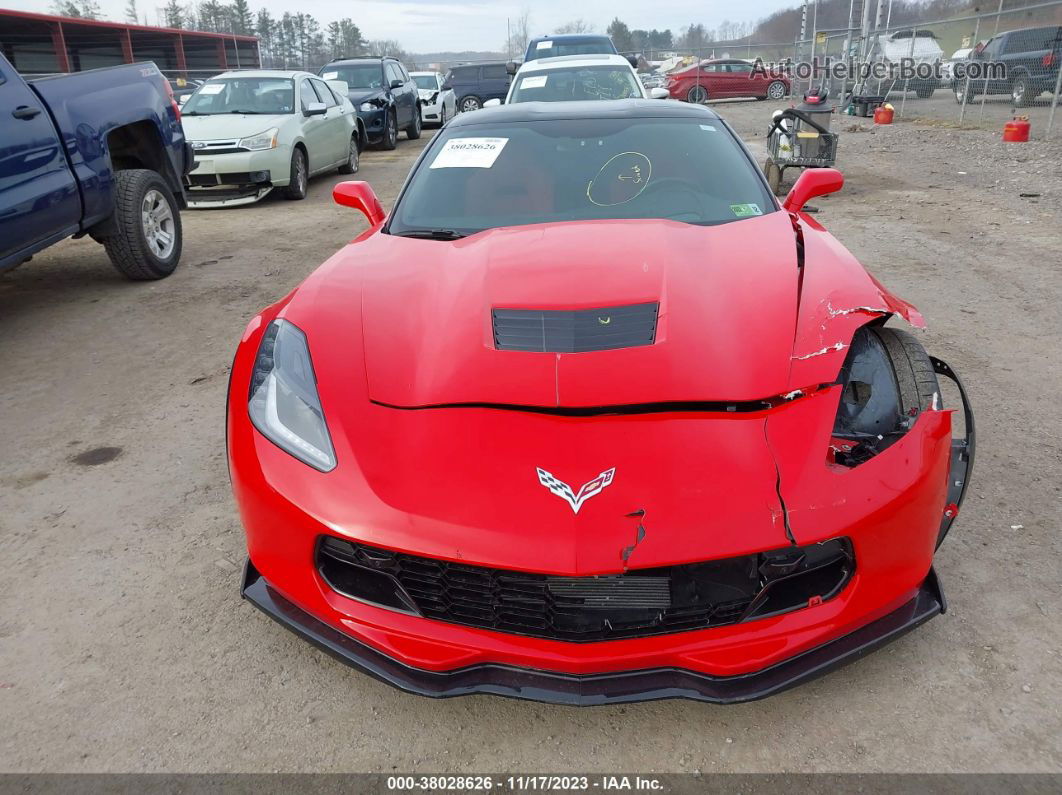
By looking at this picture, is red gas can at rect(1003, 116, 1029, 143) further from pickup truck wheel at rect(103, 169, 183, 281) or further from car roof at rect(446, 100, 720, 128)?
pickup truck wheel at rect(103, 169, 183, 281)

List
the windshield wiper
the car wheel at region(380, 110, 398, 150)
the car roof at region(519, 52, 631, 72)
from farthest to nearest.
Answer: the car wheel at region(380, 110, 398, 150) → the car roof at region(519, 52, 631, 72) → the windshield wiper

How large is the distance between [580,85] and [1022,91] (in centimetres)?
1323

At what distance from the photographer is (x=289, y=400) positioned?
6.78 feet

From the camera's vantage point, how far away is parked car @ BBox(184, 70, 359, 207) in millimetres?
8945

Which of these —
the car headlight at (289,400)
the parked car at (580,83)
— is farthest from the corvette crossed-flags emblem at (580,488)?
the parked car at (580,83)

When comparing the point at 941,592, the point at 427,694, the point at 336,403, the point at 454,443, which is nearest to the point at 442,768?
the point at 427,694

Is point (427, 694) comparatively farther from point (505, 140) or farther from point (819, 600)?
point (505, 140)

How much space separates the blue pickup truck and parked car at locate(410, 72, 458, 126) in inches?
505

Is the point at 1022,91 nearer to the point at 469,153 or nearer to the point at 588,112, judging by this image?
the point at 588,112

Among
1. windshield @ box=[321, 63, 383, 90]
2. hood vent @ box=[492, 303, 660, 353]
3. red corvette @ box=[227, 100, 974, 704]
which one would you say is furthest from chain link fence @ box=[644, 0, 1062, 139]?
hood vent @ box=[492, 303, 660, 353]

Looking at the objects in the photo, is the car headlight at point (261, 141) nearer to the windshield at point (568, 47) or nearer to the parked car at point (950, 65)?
the windshield at point (568, 47)

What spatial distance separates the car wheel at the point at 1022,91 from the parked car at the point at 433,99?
12833mm

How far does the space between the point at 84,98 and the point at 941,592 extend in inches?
225

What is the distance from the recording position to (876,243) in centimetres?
659
